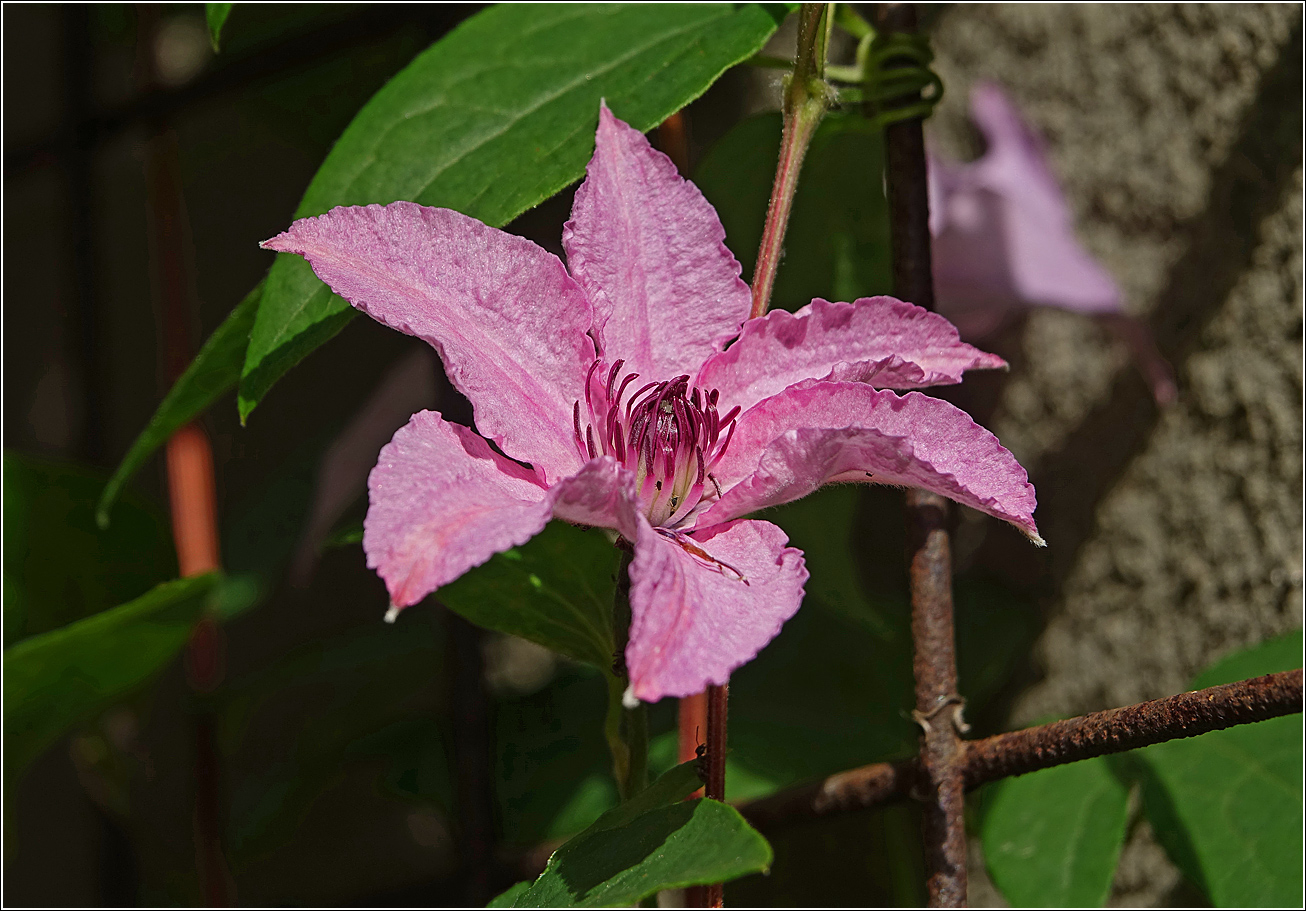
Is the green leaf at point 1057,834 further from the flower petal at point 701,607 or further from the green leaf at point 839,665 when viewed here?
the flower petal at point 701,607

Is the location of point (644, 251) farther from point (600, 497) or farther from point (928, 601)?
point (928, 601)

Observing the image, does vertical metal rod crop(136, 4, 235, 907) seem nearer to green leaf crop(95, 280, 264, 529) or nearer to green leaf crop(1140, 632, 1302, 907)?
green leaf crop(95, 280, 264, 529)

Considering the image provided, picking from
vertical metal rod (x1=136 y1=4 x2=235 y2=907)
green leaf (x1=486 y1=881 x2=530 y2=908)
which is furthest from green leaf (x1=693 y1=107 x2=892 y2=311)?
vertical metal rod (x1=136 y1=4 x2=235 y2=907)

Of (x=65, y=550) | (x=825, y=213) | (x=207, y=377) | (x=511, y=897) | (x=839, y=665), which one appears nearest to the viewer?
(x=511, y=897)

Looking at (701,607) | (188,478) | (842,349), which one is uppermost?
(188,478)

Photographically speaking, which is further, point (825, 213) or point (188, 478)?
point (188, 478)

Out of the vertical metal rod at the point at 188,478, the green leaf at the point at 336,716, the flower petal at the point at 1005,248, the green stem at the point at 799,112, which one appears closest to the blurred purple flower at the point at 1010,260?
the flower petal at the point at 1005,248

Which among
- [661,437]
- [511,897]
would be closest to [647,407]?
[661,437]

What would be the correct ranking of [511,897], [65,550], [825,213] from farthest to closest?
[65,550] < [825,213] < [511,897]
